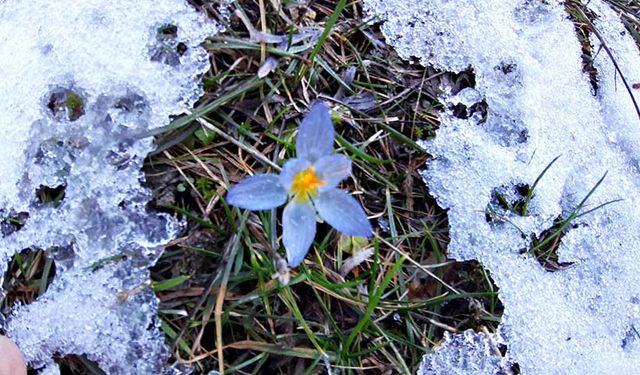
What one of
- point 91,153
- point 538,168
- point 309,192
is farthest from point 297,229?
point 538,168

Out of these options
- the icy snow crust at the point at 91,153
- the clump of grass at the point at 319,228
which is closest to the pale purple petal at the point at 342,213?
the clump of grass at the point at 319,228

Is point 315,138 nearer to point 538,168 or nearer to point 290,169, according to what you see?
point 290,169

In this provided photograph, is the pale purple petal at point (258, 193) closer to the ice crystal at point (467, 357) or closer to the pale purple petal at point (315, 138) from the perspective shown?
the pale purple petal at point (315, 138)

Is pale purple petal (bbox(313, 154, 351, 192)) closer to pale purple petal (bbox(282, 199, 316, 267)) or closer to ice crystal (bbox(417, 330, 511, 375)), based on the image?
pale purple petal (bbox(282, 199, 316, 267))

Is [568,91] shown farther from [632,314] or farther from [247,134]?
[247,134]

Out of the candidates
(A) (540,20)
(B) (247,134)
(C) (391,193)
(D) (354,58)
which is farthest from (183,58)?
(A) (540,20)

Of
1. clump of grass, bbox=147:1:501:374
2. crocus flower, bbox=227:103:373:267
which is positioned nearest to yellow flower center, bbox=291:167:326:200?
crocus flower, bbox=227:103:373:267

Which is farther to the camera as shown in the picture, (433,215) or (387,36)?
(387,36)
